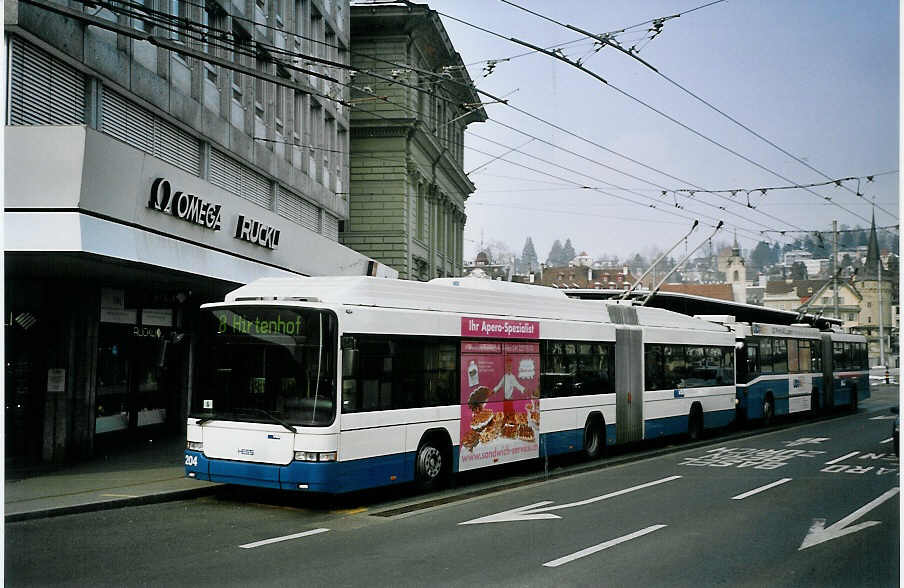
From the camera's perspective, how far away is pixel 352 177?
41219 mm

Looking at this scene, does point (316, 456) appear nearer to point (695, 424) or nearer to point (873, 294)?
point (695, 424)

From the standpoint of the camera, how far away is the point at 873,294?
33.0 m

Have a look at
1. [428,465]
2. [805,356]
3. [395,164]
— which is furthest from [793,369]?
[428,465]

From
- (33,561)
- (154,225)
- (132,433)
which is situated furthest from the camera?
(132,433)

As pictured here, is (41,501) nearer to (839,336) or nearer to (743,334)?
(743,334)

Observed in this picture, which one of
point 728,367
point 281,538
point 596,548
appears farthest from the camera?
point 728,367

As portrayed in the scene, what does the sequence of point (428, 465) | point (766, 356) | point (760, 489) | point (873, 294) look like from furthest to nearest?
point (873, 294)
point (766, 356)
point (760, 489)
point (428, 465)

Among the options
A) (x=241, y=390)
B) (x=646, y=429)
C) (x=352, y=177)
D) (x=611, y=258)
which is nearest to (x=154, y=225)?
(x=241, y=390)

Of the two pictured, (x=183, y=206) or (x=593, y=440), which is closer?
(x=183, y=206)

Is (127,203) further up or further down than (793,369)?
further up

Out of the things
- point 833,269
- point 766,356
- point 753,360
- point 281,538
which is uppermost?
point 833,269

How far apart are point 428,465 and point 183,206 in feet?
22.5

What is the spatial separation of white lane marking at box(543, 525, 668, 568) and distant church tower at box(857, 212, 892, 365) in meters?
16.0

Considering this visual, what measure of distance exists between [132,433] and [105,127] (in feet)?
22.1
